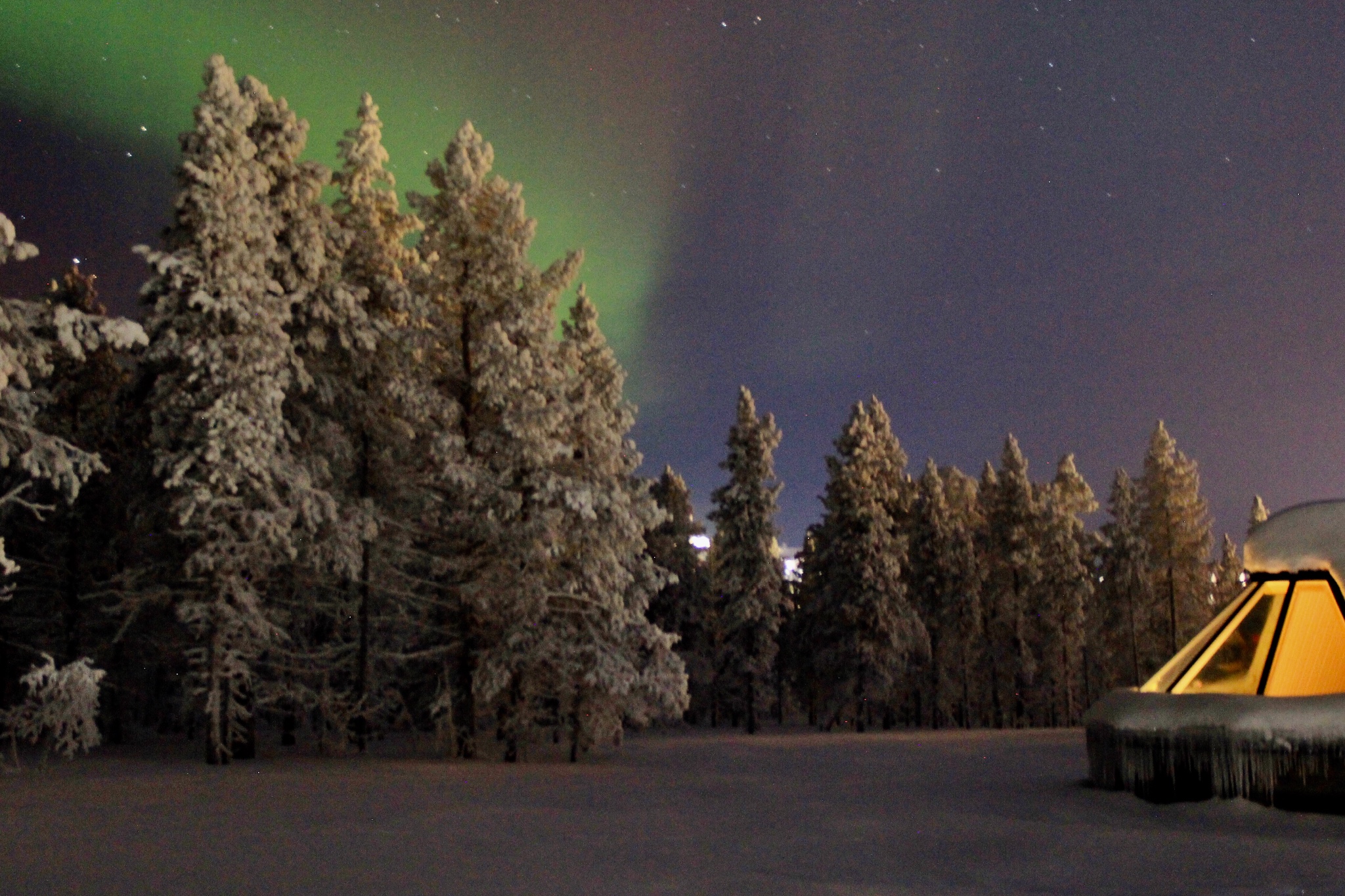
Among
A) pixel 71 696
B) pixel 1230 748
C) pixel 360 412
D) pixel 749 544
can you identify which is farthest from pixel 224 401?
pixel 749 544

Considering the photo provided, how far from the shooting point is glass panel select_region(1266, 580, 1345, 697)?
15.2 metres

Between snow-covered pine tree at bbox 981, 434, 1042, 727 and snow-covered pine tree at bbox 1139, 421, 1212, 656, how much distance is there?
5.08 metres

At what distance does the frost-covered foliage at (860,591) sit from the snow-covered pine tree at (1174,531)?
12.9m

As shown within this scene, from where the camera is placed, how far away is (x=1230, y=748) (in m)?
13.5

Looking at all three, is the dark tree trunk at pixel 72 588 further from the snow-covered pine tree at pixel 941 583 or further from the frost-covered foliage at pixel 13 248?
the snow-covered pine tree at pixel 941 583

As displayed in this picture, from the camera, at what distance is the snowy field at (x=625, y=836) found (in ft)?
29.8

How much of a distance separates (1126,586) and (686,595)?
21.1 metres

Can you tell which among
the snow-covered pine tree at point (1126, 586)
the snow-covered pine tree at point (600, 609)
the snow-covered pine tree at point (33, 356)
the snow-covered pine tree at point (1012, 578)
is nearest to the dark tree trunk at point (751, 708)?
the snow-covered pine tree at point (1012, 578)

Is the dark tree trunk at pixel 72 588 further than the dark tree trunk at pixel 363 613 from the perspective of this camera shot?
Yes

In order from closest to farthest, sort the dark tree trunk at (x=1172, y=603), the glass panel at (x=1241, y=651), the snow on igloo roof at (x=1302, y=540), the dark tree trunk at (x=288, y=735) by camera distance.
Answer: the snow on igloo roof at (x=1302, y=540) → the glass panel at (x=1241, y=651) → the dark tree trunk at (x=288, y=735) → the dark tree trunk at (x=1172, y=603)

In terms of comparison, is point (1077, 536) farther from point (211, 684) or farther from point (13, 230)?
point (13, 230)

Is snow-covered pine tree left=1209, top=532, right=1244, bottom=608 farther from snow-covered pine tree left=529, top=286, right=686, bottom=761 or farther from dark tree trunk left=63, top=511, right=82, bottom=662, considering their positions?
dark tree trunk left=63, top=511, right=82, bottom=662

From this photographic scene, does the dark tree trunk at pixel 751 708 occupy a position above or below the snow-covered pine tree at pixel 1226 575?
below

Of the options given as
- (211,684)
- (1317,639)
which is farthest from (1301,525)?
(211,684)
